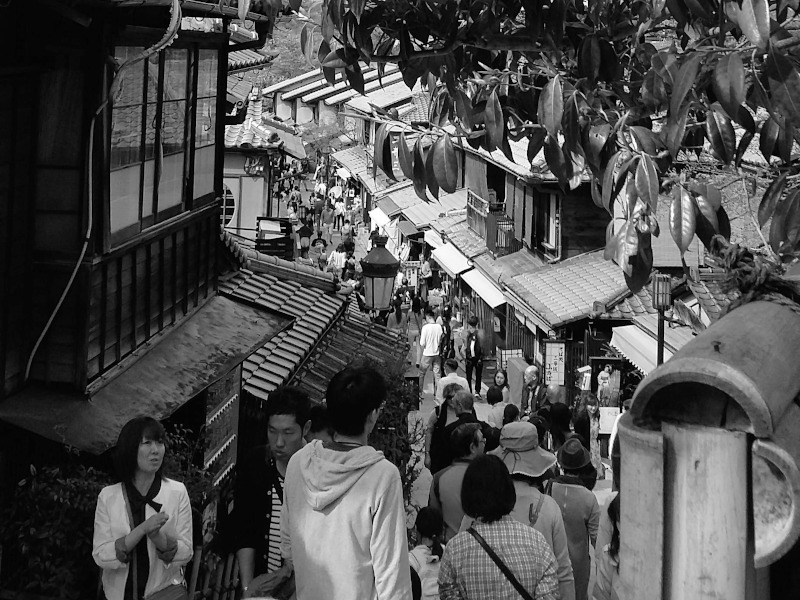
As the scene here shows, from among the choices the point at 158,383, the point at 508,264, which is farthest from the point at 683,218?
the point at 508,264

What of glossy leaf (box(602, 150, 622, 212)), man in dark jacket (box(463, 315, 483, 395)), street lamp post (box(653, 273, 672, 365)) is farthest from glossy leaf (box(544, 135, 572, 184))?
man in dark jacket (box(463, 315, 483, 395))

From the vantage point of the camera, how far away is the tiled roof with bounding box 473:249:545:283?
3148cm

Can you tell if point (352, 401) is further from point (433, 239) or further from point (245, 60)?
point (433, 239)

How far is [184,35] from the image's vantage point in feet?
32.2

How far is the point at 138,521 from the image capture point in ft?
18.2

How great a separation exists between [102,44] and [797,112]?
485cm

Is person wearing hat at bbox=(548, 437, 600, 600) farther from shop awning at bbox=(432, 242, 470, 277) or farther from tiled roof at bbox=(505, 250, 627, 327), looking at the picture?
shop awning at bbox=(432, 242, 470, 277)

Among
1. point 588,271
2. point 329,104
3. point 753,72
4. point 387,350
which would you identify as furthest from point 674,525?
point 329,104

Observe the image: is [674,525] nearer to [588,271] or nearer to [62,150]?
[62,150]

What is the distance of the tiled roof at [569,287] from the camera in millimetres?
26297

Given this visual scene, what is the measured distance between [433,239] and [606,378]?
1903 cm

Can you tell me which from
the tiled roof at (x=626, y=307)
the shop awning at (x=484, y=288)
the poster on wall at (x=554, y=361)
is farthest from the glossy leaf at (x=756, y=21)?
the shop awning at (x=484, y=288)

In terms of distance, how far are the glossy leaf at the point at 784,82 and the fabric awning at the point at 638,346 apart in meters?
15.4

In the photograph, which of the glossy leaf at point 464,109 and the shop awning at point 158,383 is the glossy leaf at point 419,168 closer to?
the glossy leaf at point 464,109
